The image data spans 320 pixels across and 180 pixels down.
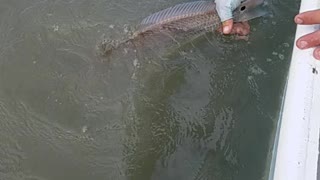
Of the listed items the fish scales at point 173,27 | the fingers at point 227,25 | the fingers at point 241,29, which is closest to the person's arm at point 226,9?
the fingers at point 227,25

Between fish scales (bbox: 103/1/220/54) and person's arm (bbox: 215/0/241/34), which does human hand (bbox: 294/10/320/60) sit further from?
fish scales (bbox: 103/1/220/54)

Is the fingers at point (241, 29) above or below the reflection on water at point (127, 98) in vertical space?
above

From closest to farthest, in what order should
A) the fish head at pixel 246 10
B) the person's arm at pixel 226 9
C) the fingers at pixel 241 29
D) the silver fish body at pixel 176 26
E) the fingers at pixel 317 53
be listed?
1. the fingers at pixel 317 53
2. the person's arm at pixel 226 9
3. the fish head at pixel 246 10
4. the silver fish body at pixel 176 26
5. the fingers at pixel 241 29

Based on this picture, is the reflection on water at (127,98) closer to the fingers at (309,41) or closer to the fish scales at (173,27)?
the fish scales at (173,27)

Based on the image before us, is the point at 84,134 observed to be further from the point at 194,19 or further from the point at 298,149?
the point at 298,149

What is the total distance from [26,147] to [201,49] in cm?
130

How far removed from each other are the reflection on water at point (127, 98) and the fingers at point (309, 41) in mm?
835

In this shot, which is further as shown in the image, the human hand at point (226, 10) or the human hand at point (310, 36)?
the human hand at point (226, 10)

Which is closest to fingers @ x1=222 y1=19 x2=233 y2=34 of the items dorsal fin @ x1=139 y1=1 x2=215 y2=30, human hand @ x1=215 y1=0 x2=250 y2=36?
human hand @ x1=215 y1=0 x2=250 y2=36

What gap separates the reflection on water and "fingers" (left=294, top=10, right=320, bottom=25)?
87 cm

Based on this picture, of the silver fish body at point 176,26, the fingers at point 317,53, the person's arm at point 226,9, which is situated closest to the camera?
the fingers at point 317,53

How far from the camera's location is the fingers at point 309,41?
200 centimetres

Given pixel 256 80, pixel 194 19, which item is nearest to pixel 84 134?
pixel 194 19

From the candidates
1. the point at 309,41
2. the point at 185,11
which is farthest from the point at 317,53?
the point at 185,11
